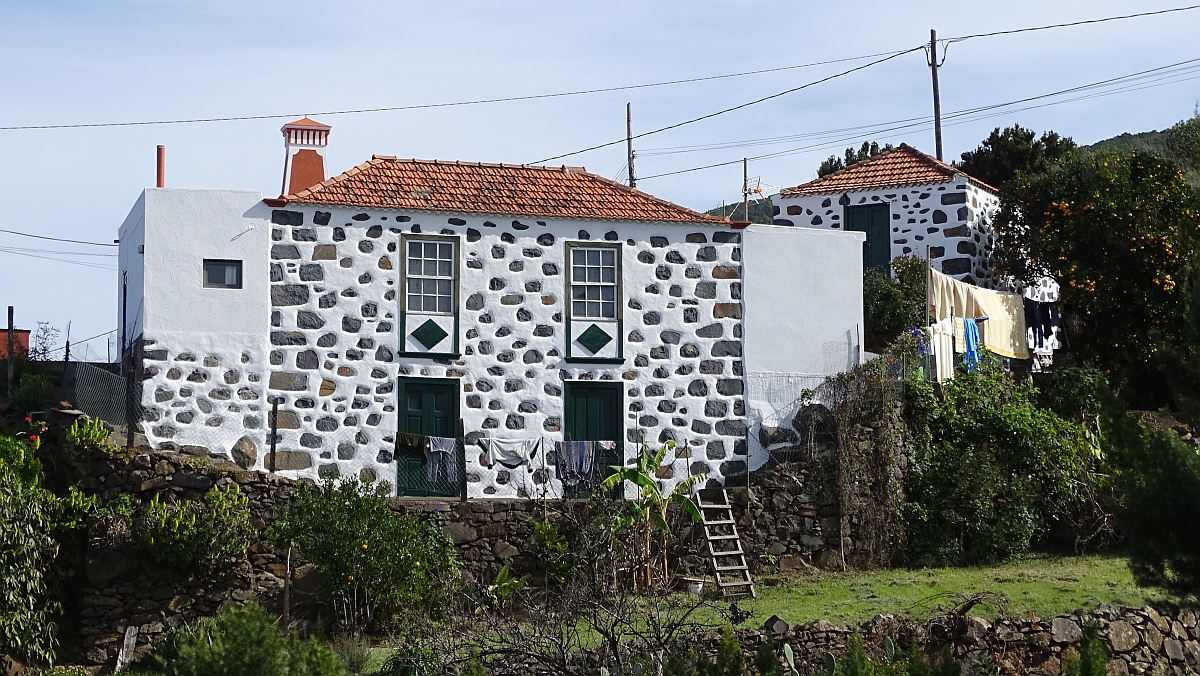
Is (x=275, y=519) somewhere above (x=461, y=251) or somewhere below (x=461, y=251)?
below

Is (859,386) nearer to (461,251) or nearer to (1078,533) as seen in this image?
(1078,533)

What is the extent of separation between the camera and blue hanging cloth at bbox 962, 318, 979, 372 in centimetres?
2366

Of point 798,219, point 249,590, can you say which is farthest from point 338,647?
point 798,219

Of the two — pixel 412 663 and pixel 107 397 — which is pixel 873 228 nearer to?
pixel 107 397

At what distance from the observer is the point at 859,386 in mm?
21891

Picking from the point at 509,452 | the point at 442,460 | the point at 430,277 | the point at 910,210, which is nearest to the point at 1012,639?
the point at 509,452

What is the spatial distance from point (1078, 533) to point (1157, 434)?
30.6 ft

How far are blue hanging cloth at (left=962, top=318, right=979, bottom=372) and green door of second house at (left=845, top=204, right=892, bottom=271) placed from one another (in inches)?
151

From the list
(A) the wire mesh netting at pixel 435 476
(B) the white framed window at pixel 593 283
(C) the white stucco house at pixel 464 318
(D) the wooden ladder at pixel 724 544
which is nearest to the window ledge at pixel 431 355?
(C) the white stucco house at pixel 464 318

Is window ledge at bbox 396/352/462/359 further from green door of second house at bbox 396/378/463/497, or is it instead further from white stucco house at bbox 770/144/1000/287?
white stucco house at bbox 770/144/1000/287

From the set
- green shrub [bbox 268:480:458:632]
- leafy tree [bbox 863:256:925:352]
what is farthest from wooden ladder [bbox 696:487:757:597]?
leafy tree [bbox 863:256:925:352]

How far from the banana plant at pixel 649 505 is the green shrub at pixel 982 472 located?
136 inches

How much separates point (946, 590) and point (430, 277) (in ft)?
28.5

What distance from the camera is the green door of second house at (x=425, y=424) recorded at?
68.3 ft
